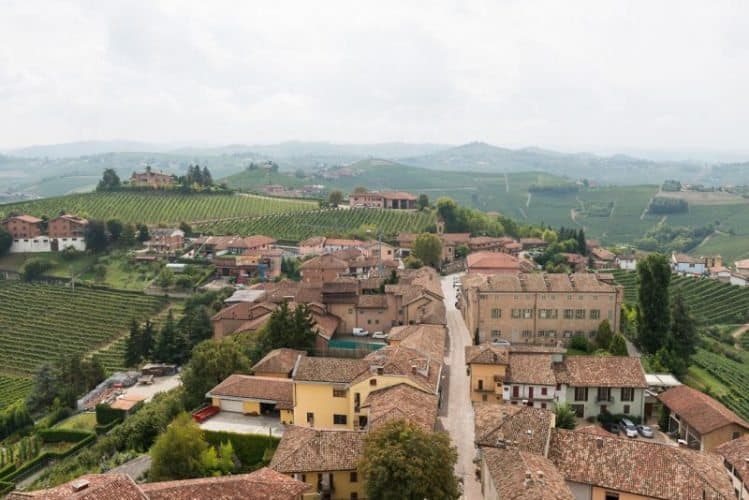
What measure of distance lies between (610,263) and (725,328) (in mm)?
19849

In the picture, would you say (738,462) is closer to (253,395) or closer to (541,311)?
(541,311)

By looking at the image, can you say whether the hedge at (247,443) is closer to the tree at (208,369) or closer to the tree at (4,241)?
the tree at (208,369)

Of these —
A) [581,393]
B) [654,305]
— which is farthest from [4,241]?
[654,305]

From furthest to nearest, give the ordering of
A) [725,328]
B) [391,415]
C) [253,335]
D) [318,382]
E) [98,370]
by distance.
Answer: [725,328] → [98,370] → [253,335] → [318,382] → [391,415]

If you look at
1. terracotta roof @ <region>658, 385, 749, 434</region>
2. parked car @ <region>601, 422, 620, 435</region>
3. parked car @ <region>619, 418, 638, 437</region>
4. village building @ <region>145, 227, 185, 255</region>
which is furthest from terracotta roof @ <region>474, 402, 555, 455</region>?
village building @ <region>145, 227, 185, 255</region>

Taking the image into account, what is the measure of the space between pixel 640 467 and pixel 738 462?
476 centimetres

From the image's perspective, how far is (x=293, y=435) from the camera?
96.4 ft

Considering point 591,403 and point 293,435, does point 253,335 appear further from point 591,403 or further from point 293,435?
point 591,403

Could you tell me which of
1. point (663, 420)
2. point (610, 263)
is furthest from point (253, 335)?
point (610, 263)

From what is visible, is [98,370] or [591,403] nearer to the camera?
[591,403]

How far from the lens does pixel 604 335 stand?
156 ft

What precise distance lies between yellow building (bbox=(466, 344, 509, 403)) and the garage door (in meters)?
13.5

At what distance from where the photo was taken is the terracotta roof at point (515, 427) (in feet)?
92.7

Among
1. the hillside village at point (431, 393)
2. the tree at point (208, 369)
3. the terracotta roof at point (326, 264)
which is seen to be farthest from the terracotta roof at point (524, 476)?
the terracotta roof at point (326, 264)
